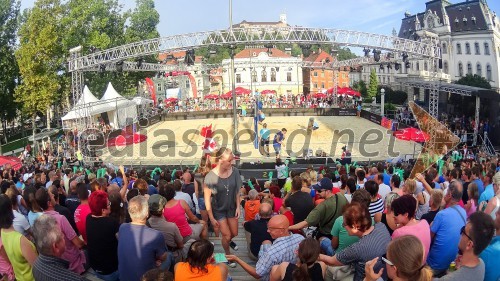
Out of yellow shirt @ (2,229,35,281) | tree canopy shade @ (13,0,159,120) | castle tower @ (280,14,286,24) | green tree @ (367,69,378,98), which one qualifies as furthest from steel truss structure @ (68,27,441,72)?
castle tower @ (280,14,286,24)

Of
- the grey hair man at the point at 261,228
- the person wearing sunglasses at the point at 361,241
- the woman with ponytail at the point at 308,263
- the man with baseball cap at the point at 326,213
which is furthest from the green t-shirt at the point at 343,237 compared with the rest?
the grey hair man at the point at 261,228

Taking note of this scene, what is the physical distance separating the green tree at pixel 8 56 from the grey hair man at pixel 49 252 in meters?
35.0

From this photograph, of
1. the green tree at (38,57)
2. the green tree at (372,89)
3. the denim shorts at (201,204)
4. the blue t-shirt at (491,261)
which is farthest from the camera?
the green tree at (372,89)

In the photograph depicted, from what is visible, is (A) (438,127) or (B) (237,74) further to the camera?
(B) (237,74)

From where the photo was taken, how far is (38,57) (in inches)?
1272

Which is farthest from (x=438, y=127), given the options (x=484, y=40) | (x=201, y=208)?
(x=484, y=40)

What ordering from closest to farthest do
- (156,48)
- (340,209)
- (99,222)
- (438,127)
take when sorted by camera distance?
(99,222) → (340,209) → (438,127) → (156,48)

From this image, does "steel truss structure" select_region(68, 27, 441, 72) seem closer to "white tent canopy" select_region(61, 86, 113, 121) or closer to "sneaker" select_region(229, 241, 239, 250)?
"white tent canopy" select_region(61, 86, 113, 121)

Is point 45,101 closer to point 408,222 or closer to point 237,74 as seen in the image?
point 408,222

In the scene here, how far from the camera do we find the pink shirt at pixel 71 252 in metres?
4.82

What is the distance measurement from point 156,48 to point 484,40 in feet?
134

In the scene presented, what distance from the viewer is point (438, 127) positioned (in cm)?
1517

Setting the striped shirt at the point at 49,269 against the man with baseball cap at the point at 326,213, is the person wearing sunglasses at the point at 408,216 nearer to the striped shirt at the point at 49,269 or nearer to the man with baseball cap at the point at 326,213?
the man with baseball cap at the point at 326,213

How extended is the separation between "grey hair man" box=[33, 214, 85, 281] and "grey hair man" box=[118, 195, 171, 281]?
590 millimetres
